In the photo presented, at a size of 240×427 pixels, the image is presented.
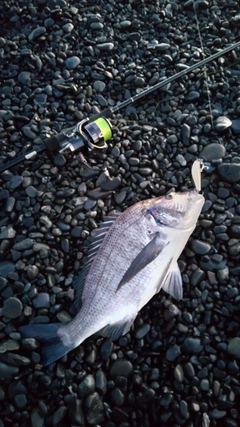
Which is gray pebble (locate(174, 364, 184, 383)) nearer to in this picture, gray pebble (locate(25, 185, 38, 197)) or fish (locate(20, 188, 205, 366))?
fish (locate(20, 188, 205, 366))

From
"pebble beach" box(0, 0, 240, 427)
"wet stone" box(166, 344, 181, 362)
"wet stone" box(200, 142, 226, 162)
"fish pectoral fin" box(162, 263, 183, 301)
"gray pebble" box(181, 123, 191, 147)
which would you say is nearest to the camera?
"pebble beach" box(0, 0, 240, 427)

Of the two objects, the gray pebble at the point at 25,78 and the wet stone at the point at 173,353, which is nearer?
the wet stone at the point at 173,353

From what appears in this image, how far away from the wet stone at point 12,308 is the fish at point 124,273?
131 millimetres

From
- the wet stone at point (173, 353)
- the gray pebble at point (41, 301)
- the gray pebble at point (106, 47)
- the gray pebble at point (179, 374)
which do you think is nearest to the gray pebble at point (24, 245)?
the gray pebble at point (41, 301)

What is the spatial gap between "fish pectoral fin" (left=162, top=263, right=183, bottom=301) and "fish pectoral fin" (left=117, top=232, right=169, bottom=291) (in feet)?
0.82

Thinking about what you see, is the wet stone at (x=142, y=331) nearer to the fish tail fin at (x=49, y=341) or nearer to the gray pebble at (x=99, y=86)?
the fish tail fin at (x=49, y=341)

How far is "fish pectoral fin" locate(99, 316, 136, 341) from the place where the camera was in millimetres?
3338

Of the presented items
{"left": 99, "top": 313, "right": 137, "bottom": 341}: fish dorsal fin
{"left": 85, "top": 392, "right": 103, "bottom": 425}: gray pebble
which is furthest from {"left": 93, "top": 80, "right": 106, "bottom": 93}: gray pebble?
{"left": 85, "top": 392, "right": 103, "bottom": 425}: gray pebble

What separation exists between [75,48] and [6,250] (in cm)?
229

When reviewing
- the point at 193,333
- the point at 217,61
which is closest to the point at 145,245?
the point at 193,333

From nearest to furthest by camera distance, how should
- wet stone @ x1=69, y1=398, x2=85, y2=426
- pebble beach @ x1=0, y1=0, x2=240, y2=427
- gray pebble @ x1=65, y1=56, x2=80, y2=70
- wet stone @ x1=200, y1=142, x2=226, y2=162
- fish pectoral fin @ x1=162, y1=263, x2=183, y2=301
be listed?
wet stone @ x1=69, y1=398, x2=85, y2=426, pebble beach @ x1=0, y1=0, x2=240, y2=427, fish pectoral fin @ x1=162, y1=263, x2=183, y2=301, wet stone @ x1=200, y1=142, x2=226, y2=162, gray pebble @ x1=65, y1=56, x2=80, y2=70

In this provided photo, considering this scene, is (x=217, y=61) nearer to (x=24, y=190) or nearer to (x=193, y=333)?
(x=24, y=190)

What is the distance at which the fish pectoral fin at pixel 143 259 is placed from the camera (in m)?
3.30

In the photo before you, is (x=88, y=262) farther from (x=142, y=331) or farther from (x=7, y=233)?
(x=7, y=233)
